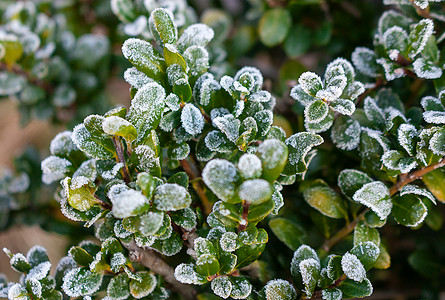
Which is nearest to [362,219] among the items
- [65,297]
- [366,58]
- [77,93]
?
[366,58]

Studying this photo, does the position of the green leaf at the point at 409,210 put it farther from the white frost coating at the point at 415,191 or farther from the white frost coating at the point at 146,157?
the white frost coating at the point at 146,157

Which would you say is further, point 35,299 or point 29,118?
point 29,118

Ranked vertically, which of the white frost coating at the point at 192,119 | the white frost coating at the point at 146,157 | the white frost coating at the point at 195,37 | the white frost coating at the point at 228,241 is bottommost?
the white frost coating at the point at 228,241

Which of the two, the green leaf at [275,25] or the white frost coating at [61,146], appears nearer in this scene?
the white frost coating at [61,146]

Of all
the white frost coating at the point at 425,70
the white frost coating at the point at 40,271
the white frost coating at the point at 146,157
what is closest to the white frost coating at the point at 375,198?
the white frost coating at the point at 425,70

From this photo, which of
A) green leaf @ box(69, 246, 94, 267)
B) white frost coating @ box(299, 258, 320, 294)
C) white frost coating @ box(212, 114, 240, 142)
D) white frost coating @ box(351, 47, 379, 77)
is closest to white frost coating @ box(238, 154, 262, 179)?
white frost coating @ box(212, 114, 240, 142)

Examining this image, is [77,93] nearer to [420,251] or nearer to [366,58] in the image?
[366,58]

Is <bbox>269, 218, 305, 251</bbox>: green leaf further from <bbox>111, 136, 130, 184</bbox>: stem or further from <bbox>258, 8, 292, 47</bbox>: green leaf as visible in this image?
<bbox>258, 8, 292, 47</bbox>: green leaf

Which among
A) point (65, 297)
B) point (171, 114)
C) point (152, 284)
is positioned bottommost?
point (65, 297)
